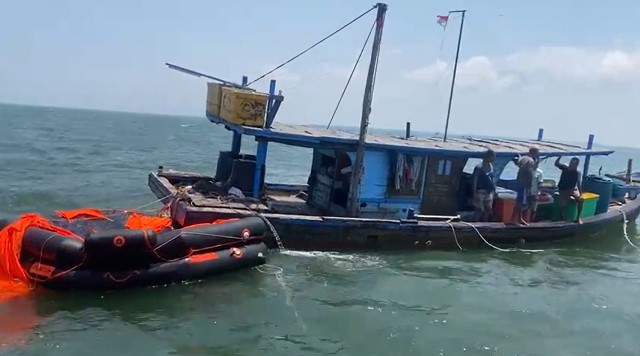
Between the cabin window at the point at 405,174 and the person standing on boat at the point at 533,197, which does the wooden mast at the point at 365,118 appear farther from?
the person standing on boat at the point at 533,197

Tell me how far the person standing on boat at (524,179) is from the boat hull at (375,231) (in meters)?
0.36

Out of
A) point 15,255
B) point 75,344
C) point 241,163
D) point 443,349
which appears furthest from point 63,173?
point 443,349

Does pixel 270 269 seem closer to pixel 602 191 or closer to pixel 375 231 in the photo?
pixel 375 231

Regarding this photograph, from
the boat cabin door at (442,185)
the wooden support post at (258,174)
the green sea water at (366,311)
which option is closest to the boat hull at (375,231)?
the green sea water at (366,311)

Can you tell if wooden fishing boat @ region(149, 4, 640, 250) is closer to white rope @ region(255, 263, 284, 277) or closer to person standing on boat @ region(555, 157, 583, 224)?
person standing on boat @ region(555, 157, 583, 224)

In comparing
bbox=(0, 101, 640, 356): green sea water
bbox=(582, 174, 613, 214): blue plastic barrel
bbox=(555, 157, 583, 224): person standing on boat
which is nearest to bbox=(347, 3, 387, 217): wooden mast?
bbox=(0, 101, 640, 356): green sea water

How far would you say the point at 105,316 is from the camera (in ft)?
31.5

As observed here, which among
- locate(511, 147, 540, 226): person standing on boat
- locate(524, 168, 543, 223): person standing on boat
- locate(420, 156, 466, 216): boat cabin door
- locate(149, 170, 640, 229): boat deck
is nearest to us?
locate(149, 170, 640, 229): boat deck

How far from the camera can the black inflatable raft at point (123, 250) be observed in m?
9.97

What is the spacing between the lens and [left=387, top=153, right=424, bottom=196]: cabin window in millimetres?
14562

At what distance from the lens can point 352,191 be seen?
1414 centimetres

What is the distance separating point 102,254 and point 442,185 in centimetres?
849

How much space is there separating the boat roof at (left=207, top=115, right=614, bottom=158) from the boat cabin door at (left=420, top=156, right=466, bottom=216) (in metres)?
0.38

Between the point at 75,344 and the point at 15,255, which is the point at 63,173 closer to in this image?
the point at 15,255
